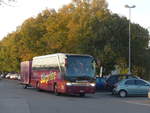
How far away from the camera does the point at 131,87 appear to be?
101 ft

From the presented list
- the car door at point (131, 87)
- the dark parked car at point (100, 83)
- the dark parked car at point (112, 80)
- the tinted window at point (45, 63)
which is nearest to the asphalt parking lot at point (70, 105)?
the car door at point (131, 87)

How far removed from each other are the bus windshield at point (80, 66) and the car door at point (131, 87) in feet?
9.36

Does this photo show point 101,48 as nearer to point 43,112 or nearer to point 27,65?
point 27,65

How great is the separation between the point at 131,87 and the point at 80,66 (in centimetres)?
424

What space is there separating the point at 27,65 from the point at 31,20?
28.6 meters

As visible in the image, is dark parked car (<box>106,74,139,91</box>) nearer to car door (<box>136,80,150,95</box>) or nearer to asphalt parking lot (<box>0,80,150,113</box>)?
car door (<box>136,80,150,95</box>)

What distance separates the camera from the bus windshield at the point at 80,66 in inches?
1164

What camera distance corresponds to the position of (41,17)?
71062mm

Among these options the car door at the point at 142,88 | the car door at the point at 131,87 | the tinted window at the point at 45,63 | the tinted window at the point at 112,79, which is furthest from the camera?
the tinted window at the point at 112,79

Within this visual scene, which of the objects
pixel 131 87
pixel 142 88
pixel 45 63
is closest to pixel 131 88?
pixel 131 87

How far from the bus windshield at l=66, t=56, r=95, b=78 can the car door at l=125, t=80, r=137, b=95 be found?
9.36ft

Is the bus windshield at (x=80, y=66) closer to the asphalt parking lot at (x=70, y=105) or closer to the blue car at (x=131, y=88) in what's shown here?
the blue car at (x=131, y=88)

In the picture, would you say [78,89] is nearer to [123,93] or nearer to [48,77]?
[123,93]

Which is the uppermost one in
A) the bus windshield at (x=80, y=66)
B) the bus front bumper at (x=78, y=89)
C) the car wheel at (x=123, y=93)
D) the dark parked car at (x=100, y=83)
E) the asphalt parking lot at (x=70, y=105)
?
the bus windshield at (x=80, y=66)
